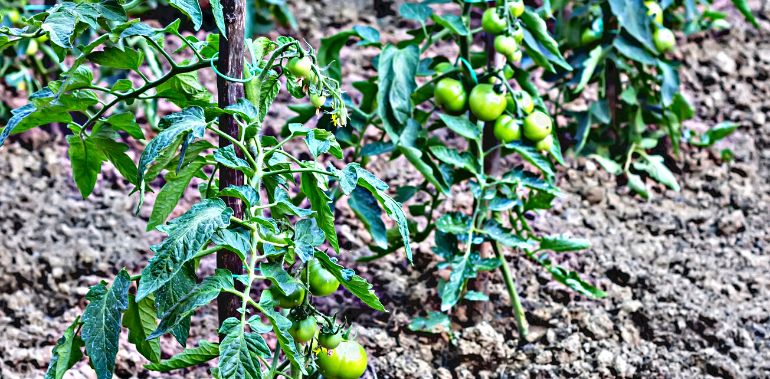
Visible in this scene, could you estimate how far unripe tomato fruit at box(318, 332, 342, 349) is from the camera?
1.02 meters

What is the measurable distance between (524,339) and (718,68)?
53.1 inches

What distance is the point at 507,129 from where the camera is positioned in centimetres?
148

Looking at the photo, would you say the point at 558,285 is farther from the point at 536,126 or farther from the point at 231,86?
the point at 231,86

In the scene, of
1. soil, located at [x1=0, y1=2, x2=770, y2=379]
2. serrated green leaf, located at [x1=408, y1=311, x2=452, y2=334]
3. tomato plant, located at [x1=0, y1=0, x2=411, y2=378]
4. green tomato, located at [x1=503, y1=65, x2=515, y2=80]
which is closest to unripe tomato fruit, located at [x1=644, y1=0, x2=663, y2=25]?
soil, located at [x1=0, y1=2, x2=770, y2=379]

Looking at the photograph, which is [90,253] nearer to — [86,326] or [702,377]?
[86,326]

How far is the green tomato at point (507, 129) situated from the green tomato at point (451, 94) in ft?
0.25

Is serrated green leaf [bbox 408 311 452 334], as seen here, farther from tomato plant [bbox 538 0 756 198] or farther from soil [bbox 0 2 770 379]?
tomato plant [bbox 538 0 756 198]

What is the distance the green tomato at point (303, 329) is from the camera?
3.22 feet

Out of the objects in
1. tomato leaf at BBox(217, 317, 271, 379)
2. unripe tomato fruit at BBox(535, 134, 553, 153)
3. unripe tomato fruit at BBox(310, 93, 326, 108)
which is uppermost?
unripe tomato fruit at BBox(310, 93, 326, 108)

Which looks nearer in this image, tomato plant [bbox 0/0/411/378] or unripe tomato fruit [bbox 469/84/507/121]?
tomato plant [bbox 0/0/411/378]

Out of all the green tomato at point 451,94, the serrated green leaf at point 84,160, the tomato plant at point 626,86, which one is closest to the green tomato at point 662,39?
the tomato plant at point 626,86

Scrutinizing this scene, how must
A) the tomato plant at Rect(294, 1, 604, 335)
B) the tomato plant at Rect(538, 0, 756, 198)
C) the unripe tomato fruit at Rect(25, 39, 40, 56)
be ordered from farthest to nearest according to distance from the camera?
the unripe tomato fruit at Rect(25, 39, 40, 56)
the tomato plant at Rect(538, 0, 756, 198)
the tomato plant at Rect(294, 1, 604, 335)

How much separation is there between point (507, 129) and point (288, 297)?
646 mm

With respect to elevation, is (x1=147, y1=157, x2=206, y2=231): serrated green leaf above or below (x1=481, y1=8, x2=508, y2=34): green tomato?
below
